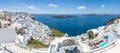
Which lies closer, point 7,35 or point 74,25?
point 7,35

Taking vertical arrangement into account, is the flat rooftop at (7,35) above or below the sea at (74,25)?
above

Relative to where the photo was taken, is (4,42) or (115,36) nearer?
(4,42)

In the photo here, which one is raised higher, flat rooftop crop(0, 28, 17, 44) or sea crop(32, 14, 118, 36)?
flat rooftop crop(0, 28, 17, 44)

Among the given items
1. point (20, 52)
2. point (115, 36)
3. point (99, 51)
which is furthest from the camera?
point (115, 36)

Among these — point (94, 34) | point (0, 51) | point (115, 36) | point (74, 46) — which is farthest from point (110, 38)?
point (94, 34)

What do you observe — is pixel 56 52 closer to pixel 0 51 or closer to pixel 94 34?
pixel 0 51

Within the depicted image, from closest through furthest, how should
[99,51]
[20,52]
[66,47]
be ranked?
[66,47], [20,52], [99,51]

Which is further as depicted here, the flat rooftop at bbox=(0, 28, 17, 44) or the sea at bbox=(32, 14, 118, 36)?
the sea at bbox=(32, 14, 118, 36)

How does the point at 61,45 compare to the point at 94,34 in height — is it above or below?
above

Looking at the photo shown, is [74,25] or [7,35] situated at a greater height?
[7,35]

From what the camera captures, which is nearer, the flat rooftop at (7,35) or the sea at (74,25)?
the flat rooftop at (7,35)

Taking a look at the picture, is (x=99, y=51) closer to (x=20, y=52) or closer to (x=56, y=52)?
(x=56, y=52)
